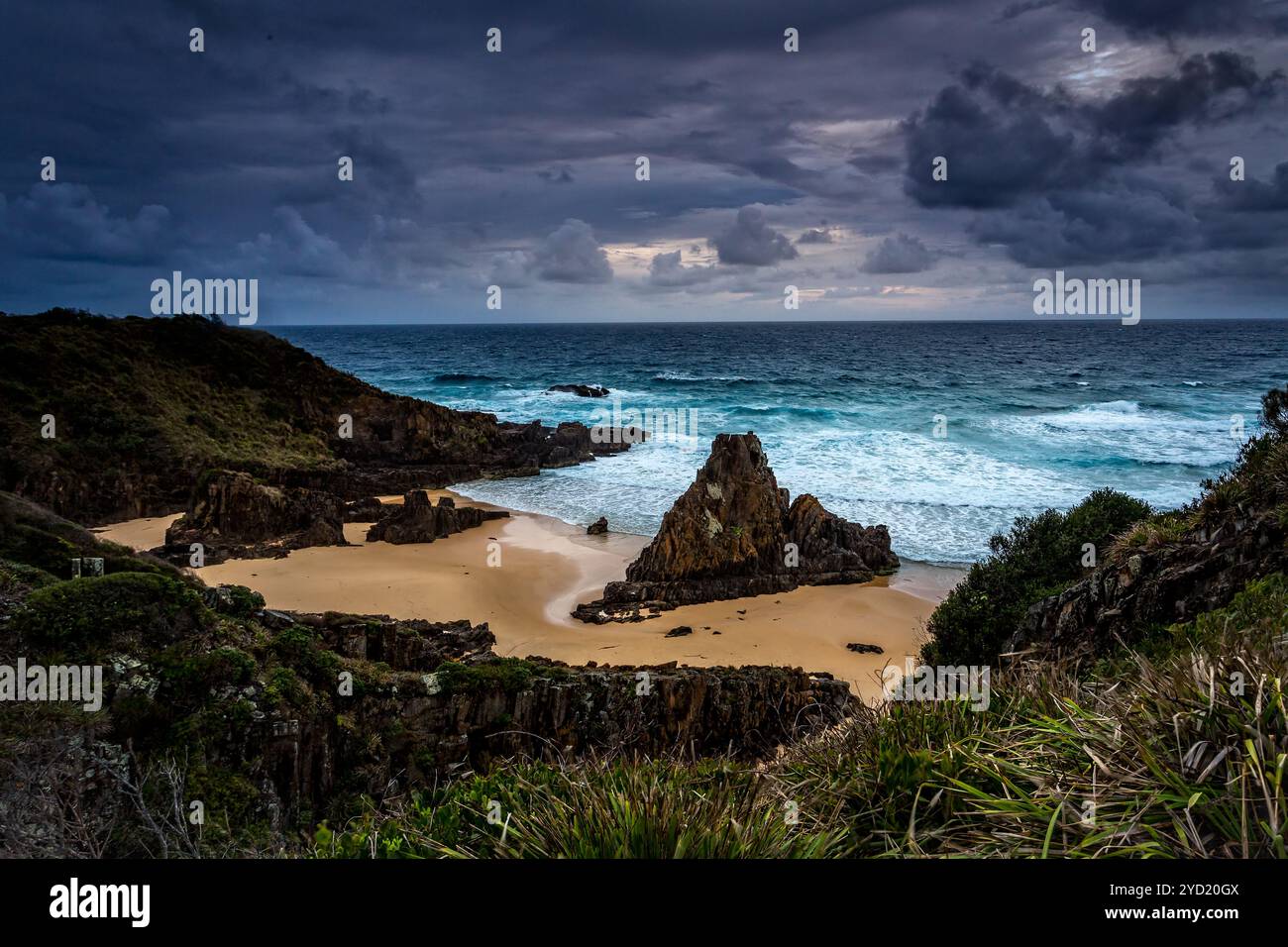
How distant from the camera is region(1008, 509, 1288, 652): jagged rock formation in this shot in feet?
21.7

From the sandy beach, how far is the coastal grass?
9092 millimetres

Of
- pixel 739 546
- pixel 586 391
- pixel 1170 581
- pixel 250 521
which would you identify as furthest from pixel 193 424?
pixel 586 391

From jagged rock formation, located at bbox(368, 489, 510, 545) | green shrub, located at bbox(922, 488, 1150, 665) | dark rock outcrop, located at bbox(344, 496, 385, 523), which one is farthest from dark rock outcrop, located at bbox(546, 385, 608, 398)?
green shrub, located at bbox(922, 488, 1150, 665)

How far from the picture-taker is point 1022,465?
36.2 m

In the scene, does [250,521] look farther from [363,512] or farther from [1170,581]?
[1170,581]

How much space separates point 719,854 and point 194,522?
78.5ft

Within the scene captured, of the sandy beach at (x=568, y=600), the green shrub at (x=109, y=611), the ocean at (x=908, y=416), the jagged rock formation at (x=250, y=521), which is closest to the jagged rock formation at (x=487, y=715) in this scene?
the green shrub at (x=109, y=611)

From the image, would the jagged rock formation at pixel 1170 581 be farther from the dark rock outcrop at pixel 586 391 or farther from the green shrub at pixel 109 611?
the dark rock outcrop at pixel 586 391

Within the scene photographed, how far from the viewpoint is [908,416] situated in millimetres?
53062

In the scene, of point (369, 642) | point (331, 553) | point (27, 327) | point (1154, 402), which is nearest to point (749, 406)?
point (1154, 402)

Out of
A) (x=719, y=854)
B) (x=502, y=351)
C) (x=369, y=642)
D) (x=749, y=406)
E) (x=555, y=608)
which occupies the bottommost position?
(x=555, y=608)

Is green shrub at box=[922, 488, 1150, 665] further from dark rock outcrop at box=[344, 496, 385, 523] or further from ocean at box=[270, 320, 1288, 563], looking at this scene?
dark rock outcrop at box=[344, 496, 385, 523]

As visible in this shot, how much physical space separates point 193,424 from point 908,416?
45732 millimetres
